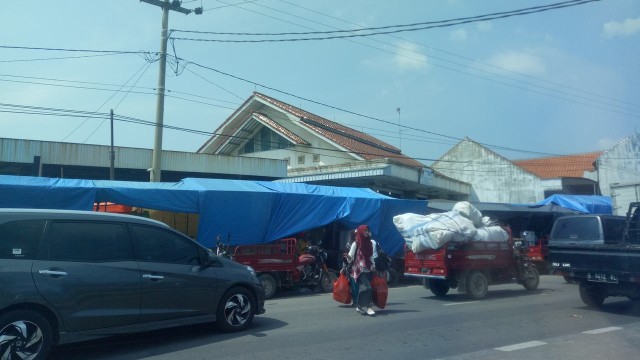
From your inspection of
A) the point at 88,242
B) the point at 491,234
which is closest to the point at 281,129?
the point at 491,234

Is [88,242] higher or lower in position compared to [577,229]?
lower

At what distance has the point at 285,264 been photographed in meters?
14.8

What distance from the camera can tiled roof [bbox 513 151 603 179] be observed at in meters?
37.8

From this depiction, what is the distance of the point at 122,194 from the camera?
1352 cm

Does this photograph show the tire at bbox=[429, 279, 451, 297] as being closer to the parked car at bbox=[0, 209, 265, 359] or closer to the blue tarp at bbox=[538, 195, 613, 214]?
the parked car at bbox=[0, 209, 265, 359]

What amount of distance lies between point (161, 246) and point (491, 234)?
333 inches

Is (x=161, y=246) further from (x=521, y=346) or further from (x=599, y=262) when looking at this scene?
(x=599, y=262)

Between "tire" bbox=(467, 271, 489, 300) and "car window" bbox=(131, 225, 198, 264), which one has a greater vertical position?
"car window" bbox=(131, 225, 198, 264)

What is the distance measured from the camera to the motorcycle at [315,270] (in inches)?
601

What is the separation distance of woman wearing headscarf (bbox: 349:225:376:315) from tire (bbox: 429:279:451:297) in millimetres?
3261

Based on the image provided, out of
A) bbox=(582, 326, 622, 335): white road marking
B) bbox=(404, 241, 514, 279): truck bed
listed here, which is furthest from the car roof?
bbox=(404, 241, 514, 279): truck bed

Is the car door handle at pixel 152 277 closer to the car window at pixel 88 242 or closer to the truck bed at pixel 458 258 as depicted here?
the car window at pixel 88 242

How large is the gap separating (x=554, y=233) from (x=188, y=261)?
8.46 meters

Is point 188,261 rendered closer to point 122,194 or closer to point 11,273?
point 11,273
